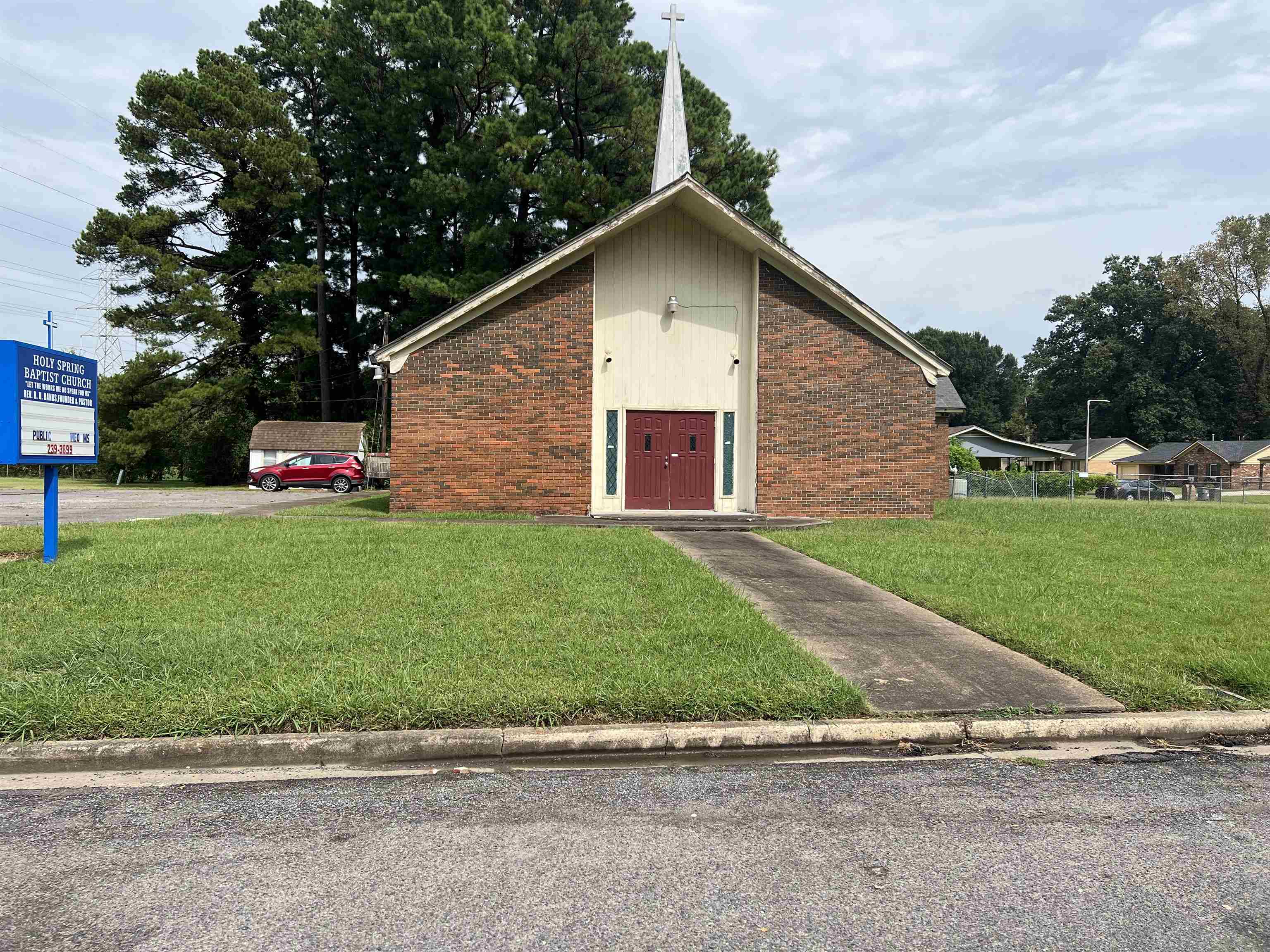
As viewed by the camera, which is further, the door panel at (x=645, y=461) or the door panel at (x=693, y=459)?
the door panel at (x=693, y=459)

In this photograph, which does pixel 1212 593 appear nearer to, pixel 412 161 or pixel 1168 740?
pixel 1168 740

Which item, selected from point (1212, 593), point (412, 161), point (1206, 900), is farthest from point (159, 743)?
point (412, 161)

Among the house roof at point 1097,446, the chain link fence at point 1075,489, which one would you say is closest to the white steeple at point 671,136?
the chain link fence at point 1075,489

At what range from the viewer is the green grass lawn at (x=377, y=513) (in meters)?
14.9

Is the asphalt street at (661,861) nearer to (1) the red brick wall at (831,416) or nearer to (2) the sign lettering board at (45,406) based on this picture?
(2) the sign lettering board at (45,406)

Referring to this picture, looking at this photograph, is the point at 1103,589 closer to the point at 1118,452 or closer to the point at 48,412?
the point at 48,412

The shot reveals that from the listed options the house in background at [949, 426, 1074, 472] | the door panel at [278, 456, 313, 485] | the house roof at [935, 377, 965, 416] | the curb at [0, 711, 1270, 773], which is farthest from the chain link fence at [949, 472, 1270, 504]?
the curb at [0, 711, 1270, 773]

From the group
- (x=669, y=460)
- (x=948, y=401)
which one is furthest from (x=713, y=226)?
(x=948, y=401)

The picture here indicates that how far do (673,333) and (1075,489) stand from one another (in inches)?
1462

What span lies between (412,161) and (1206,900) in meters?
39.6

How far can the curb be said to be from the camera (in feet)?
13.5

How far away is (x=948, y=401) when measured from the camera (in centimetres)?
2950

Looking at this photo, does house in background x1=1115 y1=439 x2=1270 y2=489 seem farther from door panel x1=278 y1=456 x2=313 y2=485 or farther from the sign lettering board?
the sign lettering board

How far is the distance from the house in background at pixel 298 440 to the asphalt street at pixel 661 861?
30.5 m
